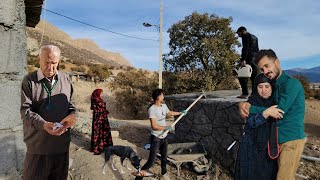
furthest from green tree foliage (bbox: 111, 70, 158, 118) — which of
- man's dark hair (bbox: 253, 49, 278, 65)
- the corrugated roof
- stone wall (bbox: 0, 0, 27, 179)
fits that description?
man's dark hair (bbox: 253, 49, 278, 65)

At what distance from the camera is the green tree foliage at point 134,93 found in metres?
21.6

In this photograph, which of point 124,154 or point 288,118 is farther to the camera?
point 124,154

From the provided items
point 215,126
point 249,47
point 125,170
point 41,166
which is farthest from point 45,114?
point 215,126

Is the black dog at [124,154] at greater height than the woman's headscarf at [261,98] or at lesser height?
lesser

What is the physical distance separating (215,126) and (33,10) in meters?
4.88

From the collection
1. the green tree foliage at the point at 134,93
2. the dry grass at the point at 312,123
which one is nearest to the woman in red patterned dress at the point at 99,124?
the dry grass at the point at 312,123

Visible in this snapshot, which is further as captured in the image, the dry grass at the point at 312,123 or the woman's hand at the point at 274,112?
the dry grass at the point at 312,123

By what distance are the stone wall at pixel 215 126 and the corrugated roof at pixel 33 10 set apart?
445 centimetres

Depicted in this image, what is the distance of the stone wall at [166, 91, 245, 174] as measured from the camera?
24.5ft

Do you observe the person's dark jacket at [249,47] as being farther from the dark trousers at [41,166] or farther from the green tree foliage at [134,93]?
the green tree foliage at [134,93]

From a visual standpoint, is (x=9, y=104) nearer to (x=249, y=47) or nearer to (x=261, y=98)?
(x=261, y=98)

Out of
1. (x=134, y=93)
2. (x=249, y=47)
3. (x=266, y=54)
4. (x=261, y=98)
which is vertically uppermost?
(x=249, y=47)

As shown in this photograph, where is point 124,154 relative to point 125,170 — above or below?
above

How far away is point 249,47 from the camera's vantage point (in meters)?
6.90
